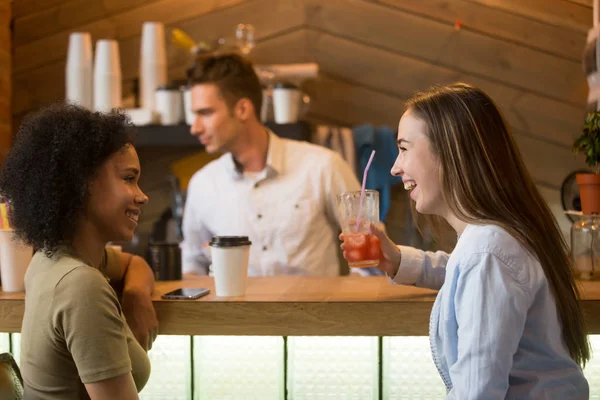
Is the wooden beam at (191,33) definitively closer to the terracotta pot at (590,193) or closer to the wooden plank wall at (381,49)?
the wooden plank wall at (381,49)

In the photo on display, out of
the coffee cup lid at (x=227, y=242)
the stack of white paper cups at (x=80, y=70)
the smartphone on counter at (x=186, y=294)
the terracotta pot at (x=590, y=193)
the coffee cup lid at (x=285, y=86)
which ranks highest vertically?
the stack of white paper cups at (x=80, y=70)

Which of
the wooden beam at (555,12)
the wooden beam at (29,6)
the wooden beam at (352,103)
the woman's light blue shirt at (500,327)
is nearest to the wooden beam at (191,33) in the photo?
the wooden beam at (29,6)

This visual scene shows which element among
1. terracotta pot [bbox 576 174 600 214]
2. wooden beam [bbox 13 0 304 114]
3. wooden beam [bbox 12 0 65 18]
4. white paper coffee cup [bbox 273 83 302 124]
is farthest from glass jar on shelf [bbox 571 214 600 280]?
wooden beam [bbox 12 0 65 18]

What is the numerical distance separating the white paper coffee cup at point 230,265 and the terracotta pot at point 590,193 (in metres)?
0.90

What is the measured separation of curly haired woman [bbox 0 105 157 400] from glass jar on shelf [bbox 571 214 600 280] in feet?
3.79

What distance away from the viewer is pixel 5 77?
12.8ft

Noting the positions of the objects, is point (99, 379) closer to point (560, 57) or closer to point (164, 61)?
point (164, 61)

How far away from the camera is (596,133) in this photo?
212cm

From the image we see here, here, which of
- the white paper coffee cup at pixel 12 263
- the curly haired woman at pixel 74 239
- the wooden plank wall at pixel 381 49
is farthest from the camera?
the wooden plank wall at pixel 381 49

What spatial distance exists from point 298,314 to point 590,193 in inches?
34.2

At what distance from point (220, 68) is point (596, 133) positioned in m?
1.75

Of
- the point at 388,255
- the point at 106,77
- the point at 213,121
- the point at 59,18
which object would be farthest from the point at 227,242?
the point at 59,18

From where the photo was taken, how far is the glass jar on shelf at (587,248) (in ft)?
6.88

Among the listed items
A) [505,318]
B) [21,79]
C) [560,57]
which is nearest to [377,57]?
[560,57]
